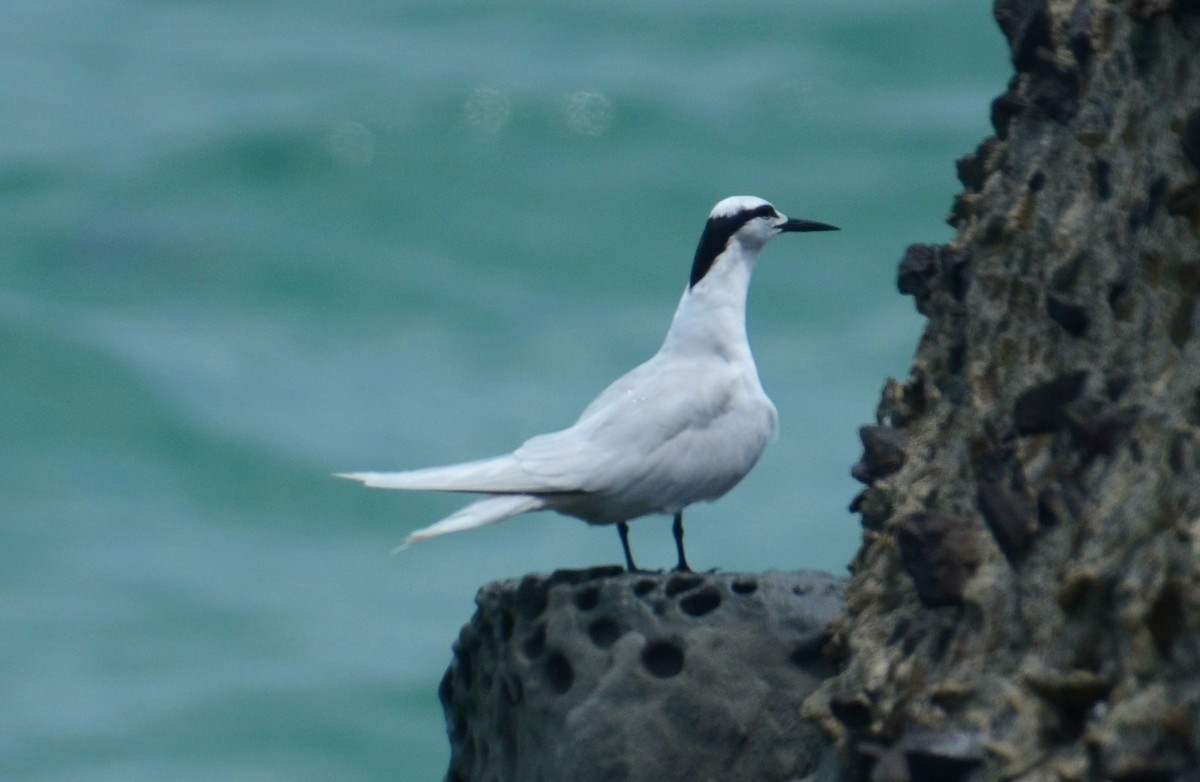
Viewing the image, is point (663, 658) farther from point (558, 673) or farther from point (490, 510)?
point (490, 510)

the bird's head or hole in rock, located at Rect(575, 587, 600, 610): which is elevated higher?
the bird's head

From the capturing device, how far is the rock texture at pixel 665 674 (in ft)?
9.32

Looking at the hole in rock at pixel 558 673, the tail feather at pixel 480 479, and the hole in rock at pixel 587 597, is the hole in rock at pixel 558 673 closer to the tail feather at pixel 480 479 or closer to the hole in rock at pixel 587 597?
the hole in rock at pixel 587 597

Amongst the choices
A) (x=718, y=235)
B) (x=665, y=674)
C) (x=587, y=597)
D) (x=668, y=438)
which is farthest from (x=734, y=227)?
(x=665, y=674)

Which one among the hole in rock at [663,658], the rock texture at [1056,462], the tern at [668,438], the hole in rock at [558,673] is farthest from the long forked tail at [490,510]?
the rock texture at [1056,462]

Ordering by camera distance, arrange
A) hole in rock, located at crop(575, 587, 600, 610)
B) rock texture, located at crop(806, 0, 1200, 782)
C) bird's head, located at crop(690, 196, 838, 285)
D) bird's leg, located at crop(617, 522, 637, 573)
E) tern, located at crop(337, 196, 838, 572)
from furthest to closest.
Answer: bird's head, located at crop(690, 196, 838, 285) < bird's leg, located at crop(617, 522, 637, 573) < tern, located at crop(337, 196, 838, 572) < hole in rock, located at crop(575, 587, 600, 610) < rock texture, located at crop(806, 0, 1200, 782)

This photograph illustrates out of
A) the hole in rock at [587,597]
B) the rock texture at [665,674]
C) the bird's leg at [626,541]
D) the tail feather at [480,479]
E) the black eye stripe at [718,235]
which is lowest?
the rock texture at [665,674]

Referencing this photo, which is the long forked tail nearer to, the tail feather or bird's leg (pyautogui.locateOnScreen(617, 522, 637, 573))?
the tail feather

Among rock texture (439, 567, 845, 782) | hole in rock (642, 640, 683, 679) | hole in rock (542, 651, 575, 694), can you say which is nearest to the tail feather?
rock texture (439, 567, 845, 782)

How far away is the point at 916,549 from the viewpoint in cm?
228

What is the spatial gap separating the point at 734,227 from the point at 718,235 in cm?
4

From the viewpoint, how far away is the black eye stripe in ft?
13.5

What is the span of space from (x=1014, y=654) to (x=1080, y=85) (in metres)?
0.84

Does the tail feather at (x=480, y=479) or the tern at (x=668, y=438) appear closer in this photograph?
the tail feather at (x=480, y=479)
